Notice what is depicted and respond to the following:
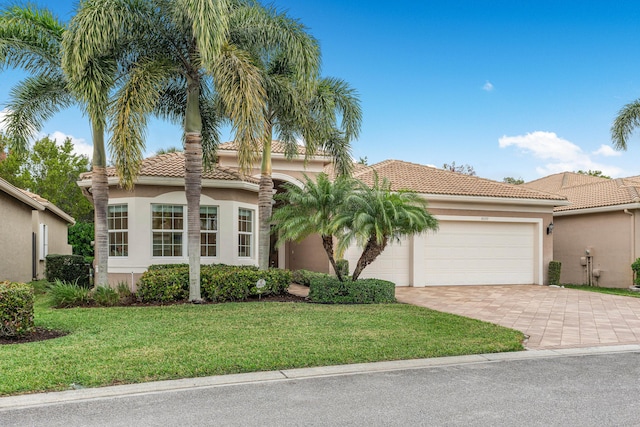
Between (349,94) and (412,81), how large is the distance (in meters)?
6.31

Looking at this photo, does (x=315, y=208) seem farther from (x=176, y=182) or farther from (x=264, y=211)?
(x=176, y=182)

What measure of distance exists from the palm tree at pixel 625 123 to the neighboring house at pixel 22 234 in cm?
2172

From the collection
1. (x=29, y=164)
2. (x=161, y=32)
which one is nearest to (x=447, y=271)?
(x=161, y=32)

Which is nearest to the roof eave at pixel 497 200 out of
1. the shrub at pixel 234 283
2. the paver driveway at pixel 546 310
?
the paver driveway at pixel 546 310

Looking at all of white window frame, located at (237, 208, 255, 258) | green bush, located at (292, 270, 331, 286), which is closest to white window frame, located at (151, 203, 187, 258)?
white window frame, located at (237, 208, 255, 258)

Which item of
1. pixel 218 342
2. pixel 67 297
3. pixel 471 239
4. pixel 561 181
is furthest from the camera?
pixel 561 181

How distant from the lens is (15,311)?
743 centimetres

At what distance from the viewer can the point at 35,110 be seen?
12.6 meters

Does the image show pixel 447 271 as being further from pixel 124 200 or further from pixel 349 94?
pixel 124 200

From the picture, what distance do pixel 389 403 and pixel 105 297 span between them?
844cm

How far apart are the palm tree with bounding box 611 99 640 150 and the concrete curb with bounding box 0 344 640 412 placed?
1326 centimetres

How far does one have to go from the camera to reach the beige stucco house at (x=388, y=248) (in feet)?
45.2

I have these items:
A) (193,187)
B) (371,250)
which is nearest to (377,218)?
(371,250)

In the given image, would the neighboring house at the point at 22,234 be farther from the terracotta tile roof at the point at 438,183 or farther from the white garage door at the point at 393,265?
the terracotta tile roof at the point at 438,183
